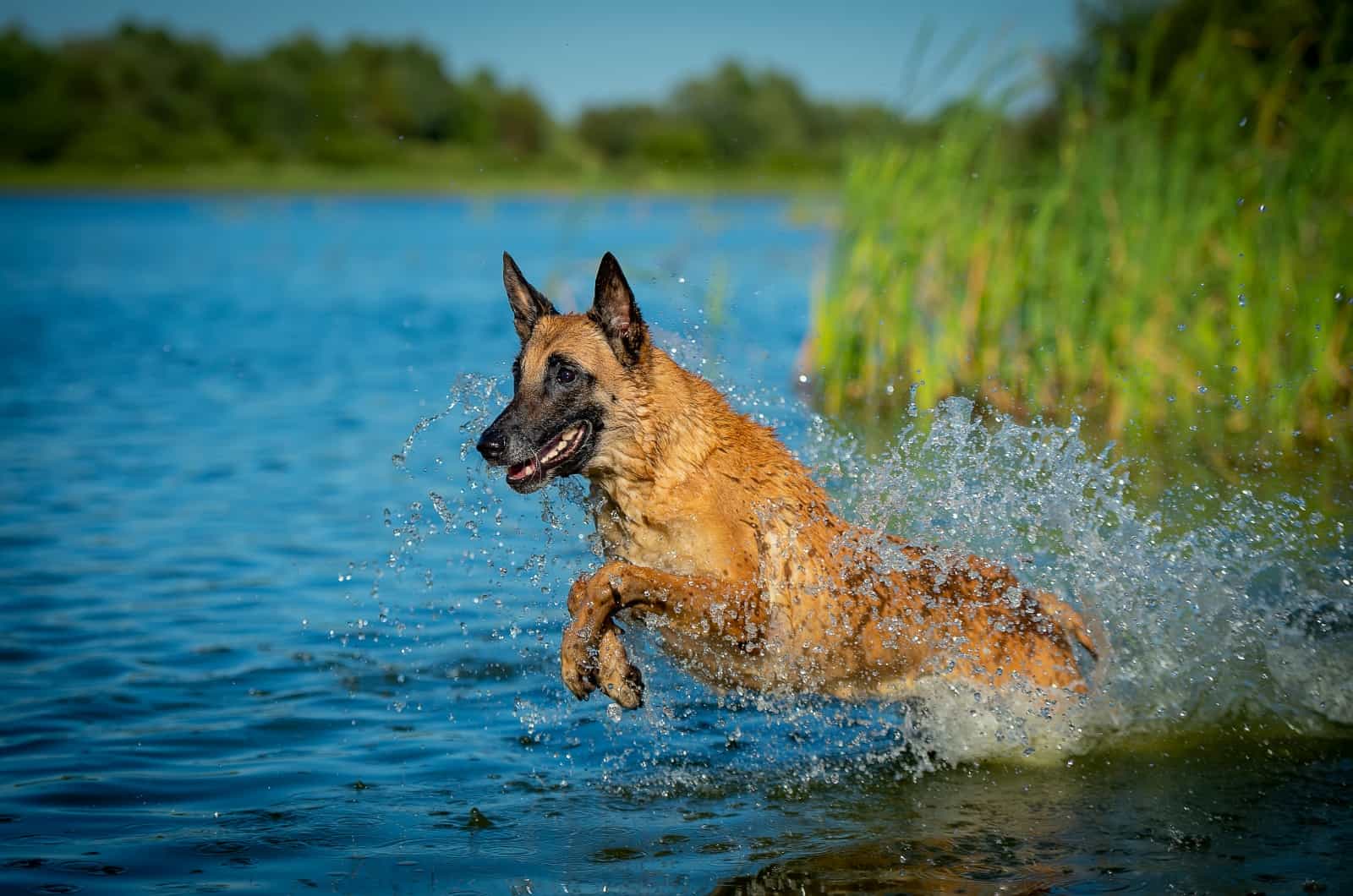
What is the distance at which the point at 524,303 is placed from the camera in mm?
6656

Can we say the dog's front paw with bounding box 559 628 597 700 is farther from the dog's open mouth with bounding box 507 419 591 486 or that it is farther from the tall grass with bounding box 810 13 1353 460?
the tall grass with bounding box 810 13 1353 460

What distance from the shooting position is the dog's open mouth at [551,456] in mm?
5973

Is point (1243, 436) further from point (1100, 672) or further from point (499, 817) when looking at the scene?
point (499, 817)

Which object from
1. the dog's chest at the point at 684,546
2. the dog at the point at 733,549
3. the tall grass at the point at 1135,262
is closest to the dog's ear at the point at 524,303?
the dog at the point at 733,549

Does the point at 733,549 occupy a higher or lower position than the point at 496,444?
lower

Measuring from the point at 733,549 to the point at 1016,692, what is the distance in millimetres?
1613

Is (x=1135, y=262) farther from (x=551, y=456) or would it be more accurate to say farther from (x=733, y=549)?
(x=551, y=456)

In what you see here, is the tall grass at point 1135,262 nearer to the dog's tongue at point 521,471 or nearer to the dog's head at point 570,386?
the dog's head at point 570,386

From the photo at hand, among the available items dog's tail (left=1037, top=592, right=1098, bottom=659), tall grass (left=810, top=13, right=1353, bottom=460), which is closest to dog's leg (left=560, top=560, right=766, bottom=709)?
dog's tail (left=1037, top=592, right=1098, bottom=659)

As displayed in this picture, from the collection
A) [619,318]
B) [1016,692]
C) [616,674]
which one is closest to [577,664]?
[616,674]

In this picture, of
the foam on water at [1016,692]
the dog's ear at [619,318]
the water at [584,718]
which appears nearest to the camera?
the water at [584,718]

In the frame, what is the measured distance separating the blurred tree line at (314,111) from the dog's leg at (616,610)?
65128mm

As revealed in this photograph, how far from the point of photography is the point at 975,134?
481 inches

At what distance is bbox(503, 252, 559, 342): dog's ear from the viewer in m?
6.62
